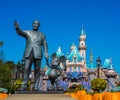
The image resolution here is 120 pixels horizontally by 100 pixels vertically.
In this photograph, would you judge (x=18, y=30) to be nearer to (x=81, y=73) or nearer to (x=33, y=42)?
(x=33, y=42)

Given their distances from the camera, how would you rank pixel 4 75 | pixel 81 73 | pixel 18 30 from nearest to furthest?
pixel 18 30 < pixel 4 75 < pixel 81 73

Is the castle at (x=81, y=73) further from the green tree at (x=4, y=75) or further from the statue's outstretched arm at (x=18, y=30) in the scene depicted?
the statue's outstretched arm at (x=18, y=30)

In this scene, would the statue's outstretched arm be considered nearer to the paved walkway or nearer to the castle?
the paved walkway

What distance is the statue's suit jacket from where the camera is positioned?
14.0m

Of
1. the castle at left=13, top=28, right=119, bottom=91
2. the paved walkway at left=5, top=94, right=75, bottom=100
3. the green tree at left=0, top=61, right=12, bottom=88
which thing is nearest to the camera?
the paved walkway at left=5, top=94, right=75, bottom=100

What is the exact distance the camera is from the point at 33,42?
1414 cm

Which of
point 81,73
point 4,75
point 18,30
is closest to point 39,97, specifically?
point 18,30

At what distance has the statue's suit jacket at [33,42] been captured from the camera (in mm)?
14010

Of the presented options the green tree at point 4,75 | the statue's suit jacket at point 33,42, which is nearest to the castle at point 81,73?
the green tree at point 4,75

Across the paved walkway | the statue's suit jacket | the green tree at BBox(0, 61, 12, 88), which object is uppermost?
the green tree at BBox(0, 61, 12, 88)

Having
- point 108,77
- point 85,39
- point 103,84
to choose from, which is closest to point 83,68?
point 108,77

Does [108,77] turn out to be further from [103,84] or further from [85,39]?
[103,84]

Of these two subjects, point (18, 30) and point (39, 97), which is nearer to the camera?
point (39, 97)

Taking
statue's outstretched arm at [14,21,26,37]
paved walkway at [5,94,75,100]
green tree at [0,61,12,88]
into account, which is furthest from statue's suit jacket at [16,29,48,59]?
green tree at [0,61,12,88]
